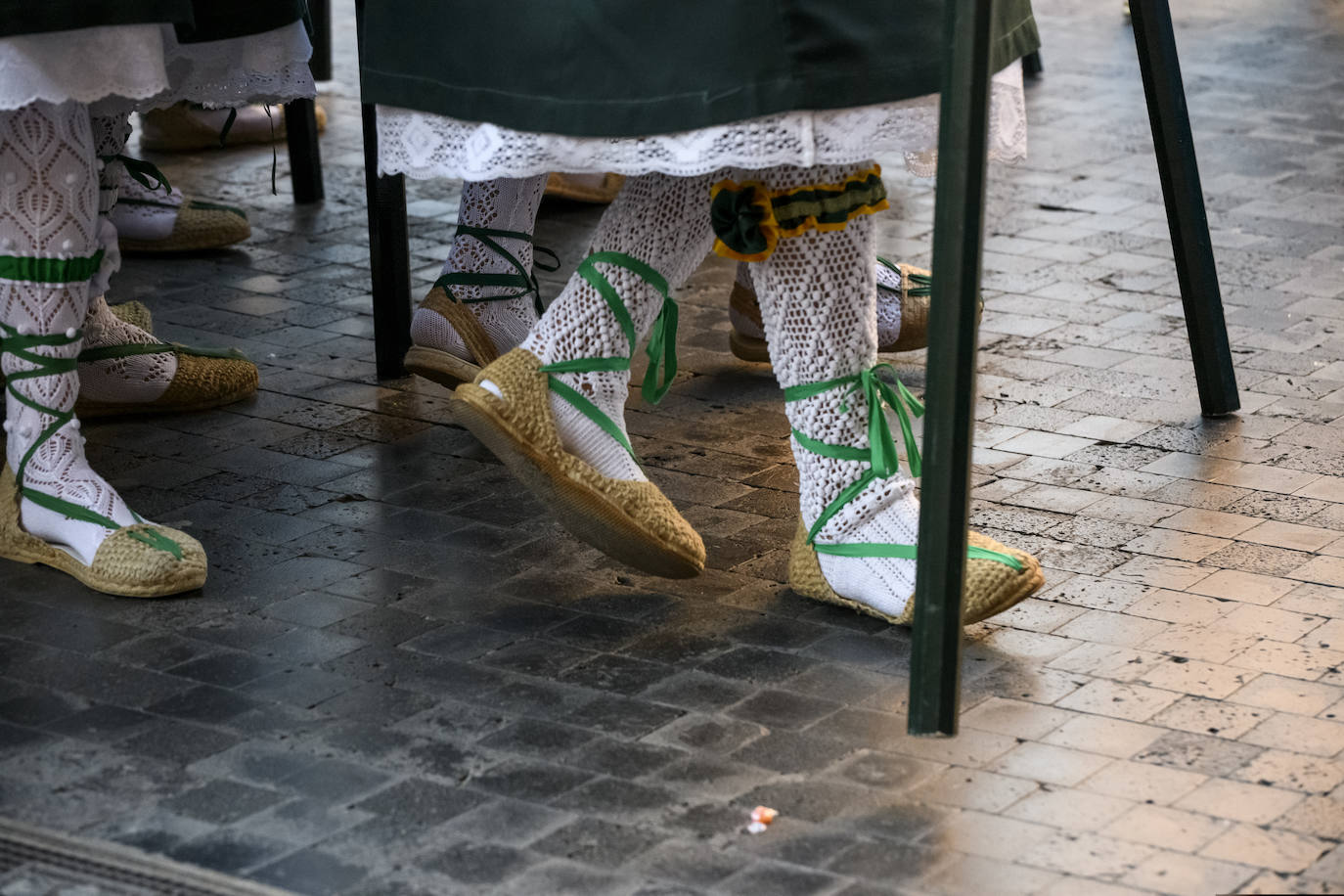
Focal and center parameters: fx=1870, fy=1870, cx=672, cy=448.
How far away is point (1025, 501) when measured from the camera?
9.61 feet

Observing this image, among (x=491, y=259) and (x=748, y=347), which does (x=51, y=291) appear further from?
(x=748, y=347)

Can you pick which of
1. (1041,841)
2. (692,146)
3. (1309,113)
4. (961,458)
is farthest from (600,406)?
(1309,113)

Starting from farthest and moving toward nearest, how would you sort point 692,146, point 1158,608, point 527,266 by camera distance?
point 527,266, point 1158,608, point 692,146

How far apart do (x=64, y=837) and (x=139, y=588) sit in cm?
63

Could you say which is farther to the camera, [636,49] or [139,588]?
[139,588]

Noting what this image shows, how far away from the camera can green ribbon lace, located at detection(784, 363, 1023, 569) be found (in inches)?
96.7

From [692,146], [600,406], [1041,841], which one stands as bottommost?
[1041,841]

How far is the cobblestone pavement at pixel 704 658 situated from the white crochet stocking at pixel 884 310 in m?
0.10

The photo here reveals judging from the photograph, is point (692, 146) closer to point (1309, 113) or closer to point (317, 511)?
point (317, 511)

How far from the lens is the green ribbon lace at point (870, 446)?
2.46 m

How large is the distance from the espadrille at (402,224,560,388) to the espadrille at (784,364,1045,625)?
2.69 feet

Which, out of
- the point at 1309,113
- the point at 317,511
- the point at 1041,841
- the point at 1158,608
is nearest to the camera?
the point at 1041,841

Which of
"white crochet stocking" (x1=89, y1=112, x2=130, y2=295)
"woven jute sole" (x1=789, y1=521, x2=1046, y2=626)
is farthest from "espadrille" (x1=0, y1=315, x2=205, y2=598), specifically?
"woven jute sole" (x1=789, y1=521, x2=1046, y2=626)

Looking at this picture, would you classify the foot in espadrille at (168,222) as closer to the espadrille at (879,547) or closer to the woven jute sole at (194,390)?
the woven jute sole at (194,390)
